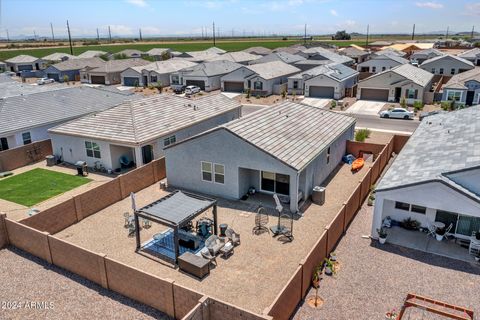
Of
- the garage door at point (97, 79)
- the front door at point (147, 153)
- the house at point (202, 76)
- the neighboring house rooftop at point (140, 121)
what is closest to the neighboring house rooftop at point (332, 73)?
the house at point (202, 76)

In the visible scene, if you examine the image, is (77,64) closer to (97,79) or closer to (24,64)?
(97,79)

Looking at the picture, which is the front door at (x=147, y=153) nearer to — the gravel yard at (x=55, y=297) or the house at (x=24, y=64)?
the gravel yard at (x=55, y=297)

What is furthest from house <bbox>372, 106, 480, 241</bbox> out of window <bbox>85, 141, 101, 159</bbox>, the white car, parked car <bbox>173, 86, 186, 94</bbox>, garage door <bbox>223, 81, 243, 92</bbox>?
parked car <bbox>173, 86, 186, 94</bbox>

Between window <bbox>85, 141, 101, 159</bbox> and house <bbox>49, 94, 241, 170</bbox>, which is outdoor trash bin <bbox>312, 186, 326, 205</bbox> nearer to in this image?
house <bbox>49, 94, 241, 170</bbox>

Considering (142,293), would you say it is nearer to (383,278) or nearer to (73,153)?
(383,278)

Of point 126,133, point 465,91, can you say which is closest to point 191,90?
point 126,133
